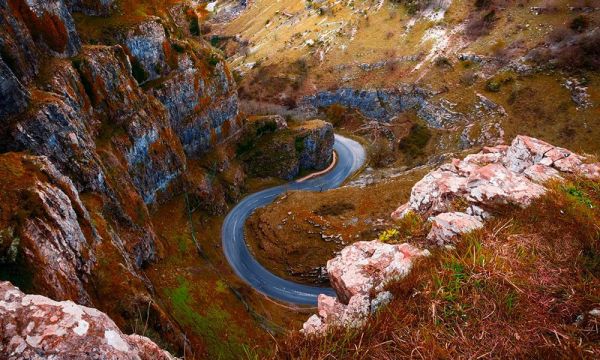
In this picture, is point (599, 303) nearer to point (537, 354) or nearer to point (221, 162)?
point (537, 354)

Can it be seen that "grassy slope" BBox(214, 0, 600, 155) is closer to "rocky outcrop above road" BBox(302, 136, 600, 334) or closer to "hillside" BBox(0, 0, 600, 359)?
"hillside" BBox(0, 0, 600, 359)

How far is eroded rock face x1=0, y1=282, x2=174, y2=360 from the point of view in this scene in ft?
21.1

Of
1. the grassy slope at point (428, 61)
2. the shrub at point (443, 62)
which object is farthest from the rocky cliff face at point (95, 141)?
the shrub at point (443, 62)

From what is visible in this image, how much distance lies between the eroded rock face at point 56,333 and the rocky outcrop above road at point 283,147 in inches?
3588

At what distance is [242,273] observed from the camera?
6794 cm

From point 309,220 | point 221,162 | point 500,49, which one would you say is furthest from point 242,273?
point 500,49

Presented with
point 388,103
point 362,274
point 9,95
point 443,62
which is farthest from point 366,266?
point 443,62

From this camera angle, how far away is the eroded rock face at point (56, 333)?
644 cm

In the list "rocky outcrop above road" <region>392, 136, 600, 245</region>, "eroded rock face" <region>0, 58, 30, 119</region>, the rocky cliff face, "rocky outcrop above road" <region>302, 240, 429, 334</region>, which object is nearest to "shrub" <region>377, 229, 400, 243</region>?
"rocky outcrop above road" <region>302, 240, 429, 334</region>

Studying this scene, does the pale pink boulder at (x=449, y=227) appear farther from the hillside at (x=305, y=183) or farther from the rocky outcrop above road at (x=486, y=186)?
the hillside at (x=305, y=183)

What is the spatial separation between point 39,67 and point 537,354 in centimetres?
5332

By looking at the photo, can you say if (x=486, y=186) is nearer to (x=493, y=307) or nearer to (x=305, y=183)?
(x=493, y=307)

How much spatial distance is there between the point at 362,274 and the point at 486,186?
6.52 meters

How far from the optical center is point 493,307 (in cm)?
651
